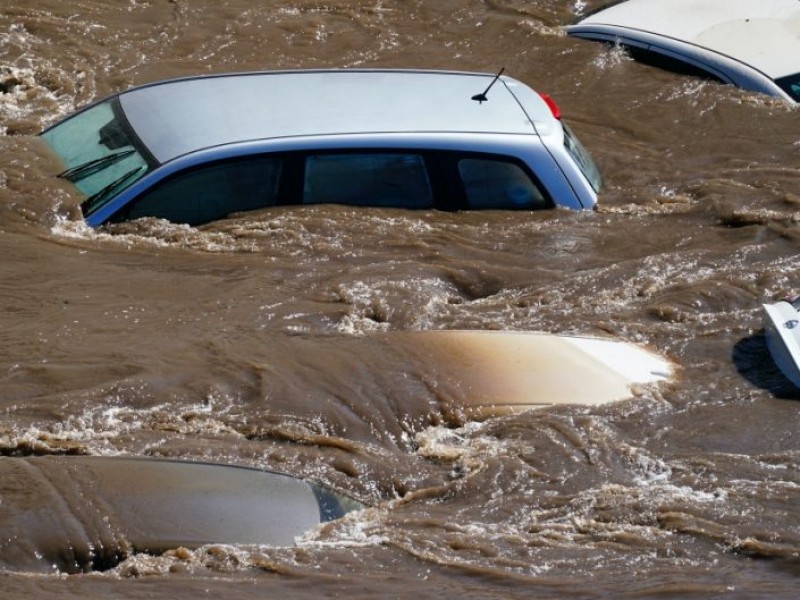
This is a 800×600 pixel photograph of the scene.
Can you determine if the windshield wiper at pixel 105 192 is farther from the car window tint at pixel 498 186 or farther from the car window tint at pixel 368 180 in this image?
the car window tint at pixel 498 186

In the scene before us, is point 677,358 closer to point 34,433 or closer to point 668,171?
point 668,171

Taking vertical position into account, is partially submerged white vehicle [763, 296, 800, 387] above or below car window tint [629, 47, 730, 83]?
below

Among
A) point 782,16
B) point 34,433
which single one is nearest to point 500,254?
point 34,433

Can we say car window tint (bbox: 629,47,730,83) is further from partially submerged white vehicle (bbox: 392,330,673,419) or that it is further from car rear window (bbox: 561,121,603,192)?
partially submerged white vehicle (bbox: 392,330,673,419)

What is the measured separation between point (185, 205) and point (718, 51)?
4.83 metres

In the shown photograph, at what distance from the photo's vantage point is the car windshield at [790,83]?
9.90 meters

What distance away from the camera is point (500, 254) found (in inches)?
310

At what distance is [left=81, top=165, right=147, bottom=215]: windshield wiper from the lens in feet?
24.0

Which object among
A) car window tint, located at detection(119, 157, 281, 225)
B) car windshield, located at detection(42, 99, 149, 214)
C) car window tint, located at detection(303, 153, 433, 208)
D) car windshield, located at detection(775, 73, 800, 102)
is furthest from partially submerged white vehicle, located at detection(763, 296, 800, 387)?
car windshield, located at detection(42, 99, 149, 214)

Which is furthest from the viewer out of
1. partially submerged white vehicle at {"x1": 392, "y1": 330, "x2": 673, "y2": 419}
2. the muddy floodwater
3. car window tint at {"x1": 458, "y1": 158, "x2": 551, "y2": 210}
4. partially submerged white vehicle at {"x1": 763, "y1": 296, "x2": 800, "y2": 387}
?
car window tint at {"x1": 458, "y1": 158, "x2": 551, "y2": 210}

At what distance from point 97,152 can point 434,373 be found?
8.65 ft

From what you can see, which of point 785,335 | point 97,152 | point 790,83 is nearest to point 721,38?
point 790,83

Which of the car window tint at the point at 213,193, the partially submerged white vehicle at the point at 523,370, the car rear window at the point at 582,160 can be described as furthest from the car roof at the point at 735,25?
the car window tint at the point at 213,193

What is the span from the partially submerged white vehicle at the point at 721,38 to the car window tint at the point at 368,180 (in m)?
3.54
